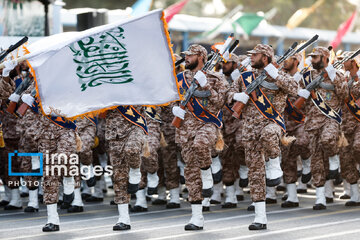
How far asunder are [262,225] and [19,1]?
794cm

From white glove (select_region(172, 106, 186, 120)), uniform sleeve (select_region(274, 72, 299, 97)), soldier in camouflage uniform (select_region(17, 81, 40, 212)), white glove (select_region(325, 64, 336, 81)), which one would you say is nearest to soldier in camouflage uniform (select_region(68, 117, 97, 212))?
soldier in camouflage uniform (select_region(17, 81, 40, 212))

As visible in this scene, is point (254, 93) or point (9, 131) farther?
point (9, 131)

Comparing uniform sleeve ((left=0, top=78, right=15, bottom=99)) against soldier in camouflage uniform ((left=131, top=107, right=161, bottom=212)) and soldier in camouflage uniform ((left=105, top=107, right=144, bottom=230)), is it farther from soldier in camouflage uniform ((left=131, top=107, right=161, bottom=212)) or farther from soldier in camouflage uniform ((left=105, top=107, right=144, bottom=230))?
soldier in camouflage uniform ((left=105, top=107, right=144, bottom=230))

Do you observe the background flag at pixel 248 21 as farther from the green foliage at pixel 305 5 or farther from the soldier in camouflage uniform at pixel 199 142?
the green foliage at pixel 305 5

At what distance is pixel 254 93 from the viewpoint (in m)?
10.1

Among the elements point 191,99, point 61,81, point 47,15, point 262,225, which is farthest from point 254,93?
point 47,15

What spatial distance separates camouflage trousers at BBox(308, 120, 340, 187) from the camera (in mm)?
11578

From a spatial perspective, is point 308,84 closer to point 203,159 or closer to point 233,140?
point 233,140

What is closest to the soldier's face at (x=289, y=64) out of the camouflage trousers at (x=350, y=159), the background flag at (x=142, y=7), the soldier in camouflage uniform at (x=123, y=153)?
the camouflage trousers at (x=350, y=159)

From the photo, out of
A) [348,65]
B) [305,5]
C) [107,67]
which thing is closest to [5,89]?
[107,67]

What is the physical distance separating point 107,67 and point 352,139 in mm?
4394

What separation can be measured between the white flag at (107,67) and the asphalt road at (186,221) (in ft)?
4.96

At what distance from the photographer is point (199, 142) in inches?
393

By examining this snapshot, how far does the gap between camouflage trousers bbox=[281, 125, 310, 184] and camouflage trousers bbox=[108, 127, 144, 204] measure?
3.09 m
